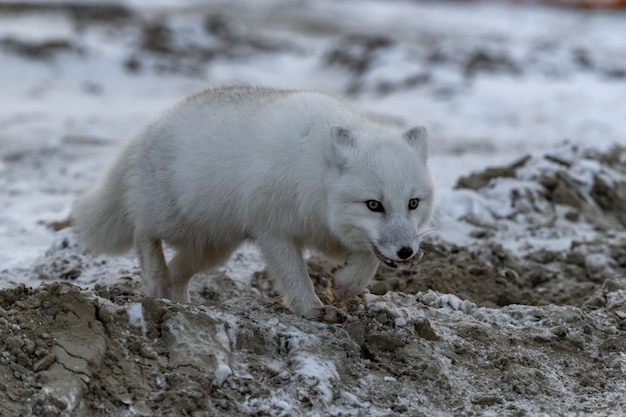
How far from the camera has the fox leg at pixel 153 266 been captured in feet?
18.2

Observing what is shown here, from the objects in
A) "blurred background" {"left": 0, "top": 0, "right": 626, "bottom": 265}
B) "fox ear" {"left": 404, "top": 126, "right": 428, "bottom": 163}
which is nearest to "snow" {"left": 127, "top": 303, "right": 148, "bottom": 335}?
"fox ear" {"left": 404, "top": 126, "right": 428, "bottom": 163}

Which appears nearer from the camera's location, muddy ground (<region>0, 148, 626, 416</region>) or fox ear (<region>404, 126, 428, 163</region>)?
muddy ground (<region>0, 148, 626, 416</region>)

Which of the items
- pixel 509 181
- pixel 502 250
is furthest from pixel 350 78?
pixel 502 250

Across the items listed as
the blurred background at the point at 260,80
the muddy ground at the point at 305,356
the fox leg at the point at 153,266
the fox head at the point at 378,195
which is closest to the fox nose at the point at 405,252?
the fox head at the point at 378,195

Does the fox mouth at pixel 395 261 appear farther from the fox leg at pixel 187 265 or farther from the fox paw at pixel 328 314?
the fox leg at pixel 187 265

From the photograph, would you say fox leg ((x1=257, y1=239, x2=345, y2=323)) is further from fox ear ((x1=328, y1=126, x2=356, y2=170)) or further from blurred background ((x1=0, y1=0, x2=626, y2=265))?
blurred background ((x1=0, y1=0, x2=626, y2=265))

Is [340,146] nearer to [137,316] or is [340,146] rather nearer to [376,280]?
[137,316]

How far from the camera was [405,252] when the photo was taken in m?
4.52

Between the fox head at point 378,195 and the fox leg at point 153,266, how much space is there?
1.30 meters

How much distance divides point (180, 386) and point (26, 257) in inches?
116

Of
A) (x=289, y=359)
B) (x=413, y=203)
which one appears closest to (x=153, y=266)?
(x=289, y=359)

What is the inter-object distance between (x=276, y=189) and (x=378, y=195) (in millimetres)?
568

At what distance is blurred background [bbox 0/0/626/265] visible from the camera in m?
10.2

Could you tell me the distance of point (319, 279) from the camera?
6.22 meters
